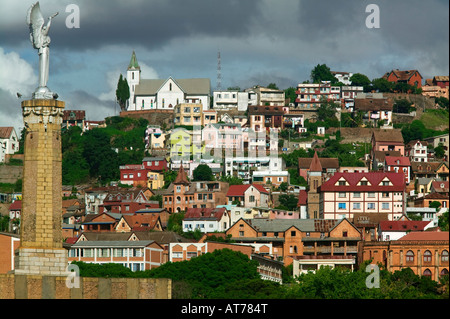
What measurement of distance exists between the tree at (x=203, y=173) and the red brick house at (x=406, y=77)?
6022cm

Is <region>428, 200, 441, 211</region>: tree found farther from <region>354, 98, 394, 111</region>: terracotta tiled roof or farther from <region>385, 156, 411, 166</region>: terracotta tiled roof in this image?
<region>354, 98, 394, 111</region>: terracotta tiled roof

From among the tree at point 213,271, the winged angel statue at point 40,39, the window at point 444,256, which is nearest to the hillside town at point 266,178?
the window at point 444,256

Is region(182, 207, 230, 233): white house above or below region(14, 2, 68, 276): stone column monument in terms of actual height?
below

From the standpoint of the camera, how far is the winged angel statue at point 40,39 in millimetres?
35719

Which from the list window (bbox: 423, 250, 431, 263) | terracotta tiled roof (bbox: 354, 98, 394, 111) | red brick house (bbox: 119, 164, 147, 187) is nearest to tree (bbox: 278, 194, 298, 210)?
red brick house (bbox: 119, 164, 147, 187)

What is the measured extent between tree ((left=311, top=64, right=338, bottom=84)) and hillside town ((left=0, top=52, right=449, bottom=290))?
48 centimetres

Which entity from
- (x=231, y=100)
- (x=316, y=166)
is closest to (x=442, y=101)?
(x=231, y=100)

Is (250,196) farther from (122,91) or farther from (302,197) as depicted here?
(122,91)

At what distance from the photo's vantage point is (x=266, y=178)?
13638 centimetres

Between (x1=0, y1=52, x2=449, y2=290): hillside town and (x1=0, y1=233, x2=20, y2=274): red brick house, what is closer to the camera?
(x1=0, y1=233, x2=20, y2=274): red brick house

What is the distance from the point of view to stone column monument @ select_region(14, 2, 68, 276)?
3438cm

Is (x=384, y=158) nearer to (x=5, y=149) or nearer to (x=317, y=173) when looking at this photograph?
(x=317, y=173)

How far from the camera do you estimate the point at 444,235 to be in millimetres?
96375

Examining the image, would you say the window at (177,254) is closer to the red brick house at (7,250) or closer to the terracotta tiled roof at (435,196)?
the terracotta tiled roof at (435,196)
